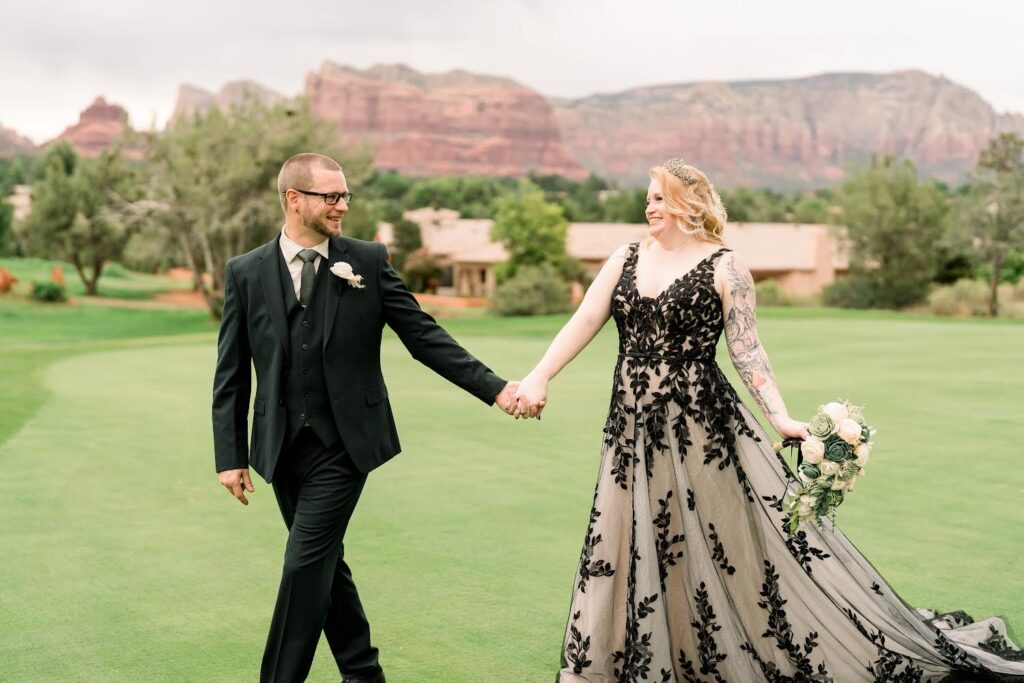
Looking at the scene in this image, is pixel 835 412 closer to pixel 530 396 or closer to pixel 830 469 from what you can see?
pixel 830 469

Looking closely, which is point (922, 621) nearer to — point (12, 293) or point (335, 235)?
point (335, 235)

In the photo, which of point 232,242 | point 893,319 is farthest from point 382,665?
point 232,242

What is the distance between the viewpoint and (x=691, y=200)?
498 cm

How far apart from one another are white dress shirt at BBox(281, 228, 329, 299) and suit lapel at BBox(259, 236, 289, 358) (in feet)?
0.23

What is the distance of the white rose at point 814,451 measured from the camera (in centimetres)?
470

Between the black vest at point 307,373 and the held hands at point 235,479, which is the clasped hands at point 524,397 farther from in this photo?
the held hands at point 235,479

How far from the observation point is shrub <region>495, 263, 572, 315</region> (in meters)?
53.2

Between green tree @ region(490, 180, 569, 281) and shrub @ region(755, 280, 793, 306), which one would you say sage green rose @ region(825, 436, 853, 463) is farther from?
green tree @ region(490, 180, 569, 281)

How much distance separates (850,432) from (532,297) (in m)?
49.0

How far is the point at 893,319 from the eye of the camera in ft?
97.0

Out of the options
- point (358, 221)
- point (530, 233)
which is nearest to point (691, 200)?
point (358, 221)

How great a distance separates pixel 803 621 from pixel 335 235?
2599 mm

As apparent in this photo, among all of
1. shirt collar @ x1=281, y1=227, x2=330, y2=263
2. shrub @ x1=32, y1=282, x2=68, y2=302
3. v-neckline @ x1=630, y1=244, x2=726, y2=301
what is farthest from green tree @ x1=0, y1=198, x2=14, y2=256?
v-neckline @ x1=630, y1=244, x2=726, y2=301

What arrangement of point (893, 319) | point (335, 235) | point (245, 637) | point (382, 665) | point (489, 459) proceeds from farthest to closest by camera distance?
point (893, 319) → point (489, 459) → point (245, 637) → point (382, 665) → point (335, 235)
